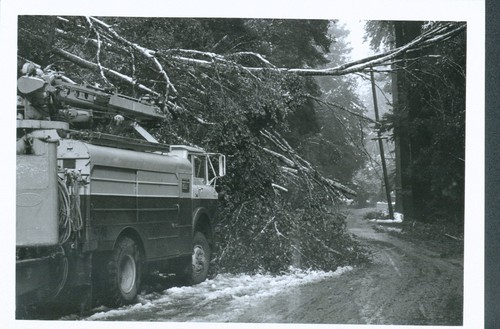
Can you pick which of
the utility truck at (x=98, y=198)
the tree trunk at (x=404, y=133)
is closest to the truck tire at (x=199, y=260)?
the utility truck at (x=98, y=198)

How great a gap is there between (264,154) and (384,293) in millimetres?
1962

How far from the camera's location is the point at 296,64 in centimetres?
730

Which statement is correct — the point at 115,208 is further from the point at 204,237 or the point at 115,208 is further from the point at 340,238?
the point at 340,238

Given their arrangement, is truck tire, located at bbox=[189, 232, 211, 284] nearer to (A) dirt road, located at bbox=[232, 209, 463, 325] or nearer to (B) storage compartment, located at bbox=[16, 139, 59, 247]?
(A) dirt road, located at bbox=[232, 209, 463, 325]

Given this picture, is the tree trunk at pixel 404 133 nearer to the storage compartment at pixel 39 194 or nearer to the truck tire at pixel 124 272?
the truck tire at pixel 124 272

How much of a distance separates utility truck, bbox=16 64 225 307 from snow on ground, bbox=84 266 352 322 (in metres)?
0.14

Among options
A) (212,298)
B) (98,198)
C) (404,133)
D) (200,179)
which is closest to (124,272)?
(98,198)

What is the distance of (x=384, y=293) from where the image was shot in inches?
268

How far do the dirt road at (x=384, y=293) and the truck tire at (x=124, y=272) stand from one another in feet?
3.58

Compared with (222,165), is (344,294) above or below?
below

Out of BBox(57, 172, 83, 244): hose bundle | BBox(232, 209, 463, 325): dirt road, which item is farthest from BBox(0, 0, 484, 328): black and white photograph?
BBox(57, 172, 83, 244): hose bundle

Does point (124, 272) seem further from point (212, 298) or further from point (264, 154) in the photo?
point (264, 154)

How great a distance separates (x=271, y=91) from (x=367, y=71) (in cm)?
107

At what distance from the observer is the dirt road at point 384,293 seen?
6629 mm
